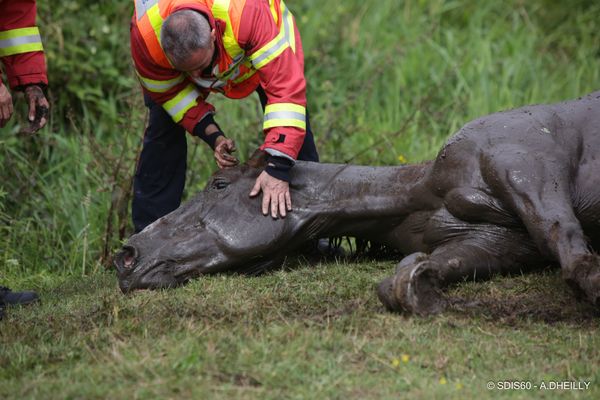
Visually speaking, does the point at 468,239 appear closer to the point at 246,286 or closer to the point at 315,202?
the point at 315,202

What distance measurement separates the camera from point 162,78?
17.3 feet

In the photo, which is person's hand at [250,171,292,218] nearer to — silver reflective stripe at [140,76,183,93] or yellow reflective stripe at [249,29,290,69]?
yellow reflective stripe at [249,29,290,69]

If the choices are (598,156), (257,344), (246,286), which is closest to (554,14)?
(598,156)

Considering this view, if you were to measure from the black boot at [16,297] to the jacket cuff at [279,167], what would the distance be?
1.46m

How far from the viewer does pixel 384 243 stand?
520 cm

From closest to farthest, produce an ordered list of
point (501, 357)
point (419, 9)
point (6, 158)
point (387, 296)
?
point (501, 357) < point (387, 296) < point (6, 158) < point (419, 9)

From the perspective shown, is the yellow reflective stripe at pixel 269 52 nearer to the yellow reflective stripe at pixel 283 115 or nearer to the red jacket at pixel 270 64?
the red jacket at pixel 270 64

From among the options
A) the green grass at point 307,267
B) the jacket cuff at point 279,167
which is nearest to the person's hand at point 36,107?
the green grass at point 307,267

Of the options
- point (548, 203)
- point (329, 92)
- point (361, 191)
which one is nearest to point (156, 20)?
point (361, 191)

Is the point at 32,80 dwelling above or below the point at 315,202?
above

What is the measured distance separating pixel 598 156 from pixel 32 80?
3.08m

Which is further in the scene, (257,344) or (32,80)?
(32,80)

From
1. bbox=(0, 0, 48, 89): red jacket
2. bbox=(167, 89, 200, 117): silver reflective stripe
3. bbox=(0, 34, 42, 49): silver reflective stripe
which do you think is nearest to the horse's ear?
bbox=(167, 89, 200, 117): silver reflective stripe

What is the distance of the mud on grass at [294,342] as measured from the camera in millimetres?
3418
